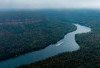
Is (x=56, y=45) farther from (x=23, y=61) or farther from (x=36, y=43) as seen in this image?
(x=23, y=61)

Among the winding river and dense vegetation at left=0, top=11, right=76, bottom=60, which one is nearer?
the winding river

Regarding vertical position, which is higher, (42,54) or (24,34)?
(42,54)

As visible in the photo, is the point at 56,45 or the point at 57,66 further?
the point at 56,45

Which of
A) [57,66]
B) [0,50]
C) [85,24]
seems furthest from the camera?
[85,24]

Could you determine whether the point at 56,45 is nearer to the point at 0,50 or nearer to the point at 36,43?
the point at 36,43

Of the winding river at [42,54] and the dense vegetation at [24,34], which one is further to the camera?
the dense vegetation at [24,34]

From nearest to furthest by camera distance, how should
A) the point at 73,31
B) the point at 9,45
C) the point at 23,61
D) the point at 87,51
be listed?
1. the point at 23,61
2. the point at 87,51
3. the point at 9,45
4. the point at 73,31

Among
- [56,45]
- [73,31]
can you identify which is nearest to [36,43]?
[56,45]

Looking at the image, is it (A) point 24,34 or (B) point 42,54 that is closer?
(B) point 42,54
